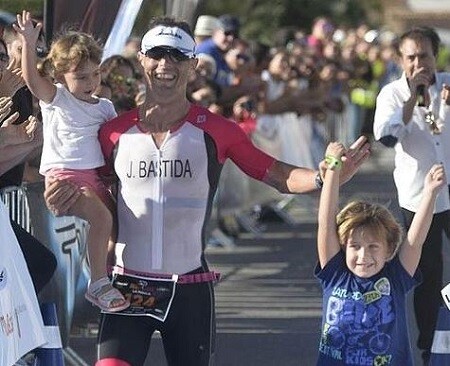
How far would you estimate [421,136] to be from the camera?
8.87 m

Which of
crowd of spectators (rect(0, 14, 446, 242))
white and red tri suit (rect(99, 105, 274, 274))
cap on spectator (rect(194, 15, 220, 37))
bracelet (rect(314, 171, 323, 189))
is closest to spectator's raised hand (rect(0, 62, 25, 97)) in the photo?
crowd of spectators (rect(0, 14, 446, 242))

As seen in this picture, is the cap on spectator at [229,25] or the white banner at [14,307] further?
the cap on spectator at [229,25]

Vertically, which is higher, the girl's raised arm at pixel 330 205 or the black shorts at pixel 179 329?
the girl's raised arm at pixel 330 205

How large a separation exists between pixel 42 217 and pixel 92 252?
215 centimetres

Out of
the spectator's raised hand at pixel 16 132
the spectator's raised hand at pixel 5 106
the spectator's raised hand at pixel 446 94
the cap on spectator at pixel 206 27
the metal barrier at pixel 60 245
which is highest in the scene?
the cap on spectator at pixel 206 27

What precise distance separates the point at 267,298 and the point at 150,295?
5883mm

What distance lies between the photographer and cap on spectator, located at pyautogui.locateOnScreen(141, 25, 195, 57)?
6.34 m

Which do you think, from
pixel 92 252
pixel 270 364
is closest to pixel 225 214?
pixel 270 364

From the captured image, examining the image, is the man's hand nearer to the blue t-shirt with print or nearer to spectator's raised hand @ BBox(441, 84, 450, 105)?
the blue t-shirt with print

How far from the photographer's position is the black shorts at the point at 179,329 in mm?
6262

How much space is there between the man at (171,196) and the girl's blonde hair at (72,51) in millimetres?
771

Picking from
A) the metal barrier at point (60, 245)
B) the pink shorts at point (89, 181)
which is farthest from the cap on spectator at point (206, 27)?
the pink shorts at point (89, 181)

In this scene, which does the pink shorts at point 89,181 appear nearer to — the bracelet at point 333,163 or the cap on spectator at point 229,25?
the bracelet at point 333,163

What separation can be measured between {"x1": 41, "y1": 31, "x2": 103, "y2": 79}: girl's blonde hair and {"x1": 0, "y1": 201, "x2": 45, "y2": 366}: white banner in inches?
32.1
